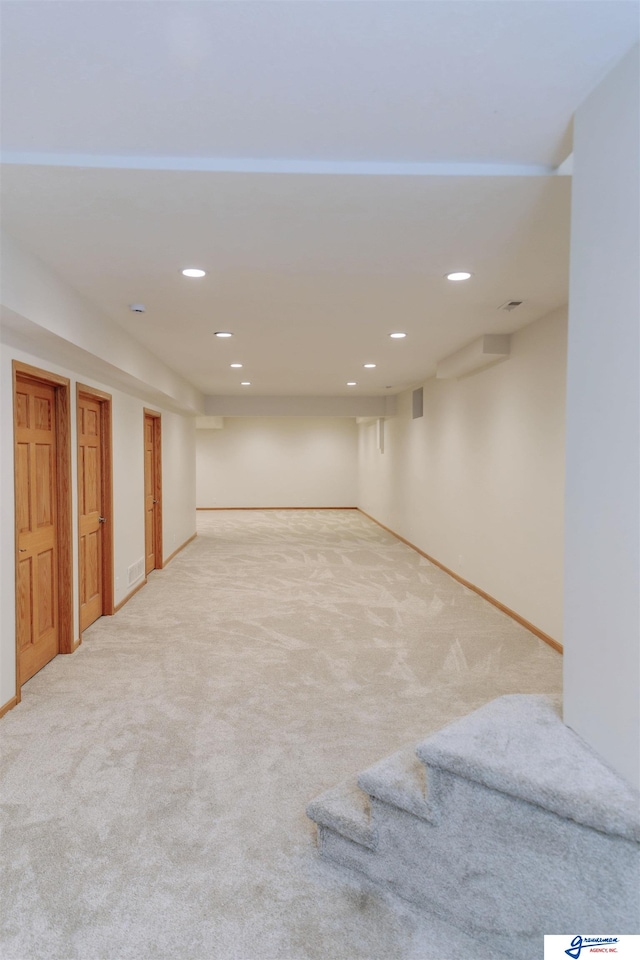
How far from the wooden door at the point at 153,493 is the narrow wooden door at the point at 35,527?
301 cm

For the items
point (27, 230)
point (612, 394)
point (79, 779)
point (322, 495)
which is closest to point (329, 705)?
point (79, 779)

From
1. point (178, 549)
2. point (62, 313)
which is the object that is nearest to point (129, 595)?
point (178, 549)

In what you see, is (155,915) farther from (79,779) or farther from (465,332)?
(465,332)

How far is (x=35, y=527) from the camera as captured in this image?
399cm

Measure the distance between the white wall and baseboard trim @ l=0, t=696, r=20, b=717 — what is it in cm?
1160

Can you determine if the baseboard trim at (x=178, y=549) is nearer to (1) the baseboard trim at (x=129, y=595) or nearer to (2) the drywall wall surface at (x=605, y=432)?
(1) the baseboard trim at (x=129, y=595)

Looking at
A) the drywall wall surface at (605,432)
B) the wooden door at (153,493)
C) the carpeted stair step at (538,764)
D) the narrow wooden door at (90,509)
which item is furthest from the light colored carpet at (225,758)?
the wooden door at (153,493)

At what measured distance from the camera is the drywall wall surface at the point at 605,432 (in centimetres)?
167

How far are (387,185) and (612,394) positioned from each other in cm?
124

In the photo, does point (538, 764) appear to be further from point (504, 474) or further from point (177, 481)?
point (177, 481)

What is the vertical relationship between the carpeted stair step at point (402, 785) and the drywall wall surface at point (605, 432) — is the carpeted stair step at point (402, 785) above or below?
below

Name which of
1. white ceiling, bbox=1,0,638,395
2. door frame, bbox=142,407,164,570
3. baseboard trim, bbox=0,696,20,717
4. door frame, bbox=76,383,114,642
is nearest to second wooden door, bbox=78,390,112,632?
door frame, bbox=76,383,114,642

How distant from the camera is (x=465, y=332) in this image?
5.13 m

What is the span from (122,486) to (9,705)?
2.74m
